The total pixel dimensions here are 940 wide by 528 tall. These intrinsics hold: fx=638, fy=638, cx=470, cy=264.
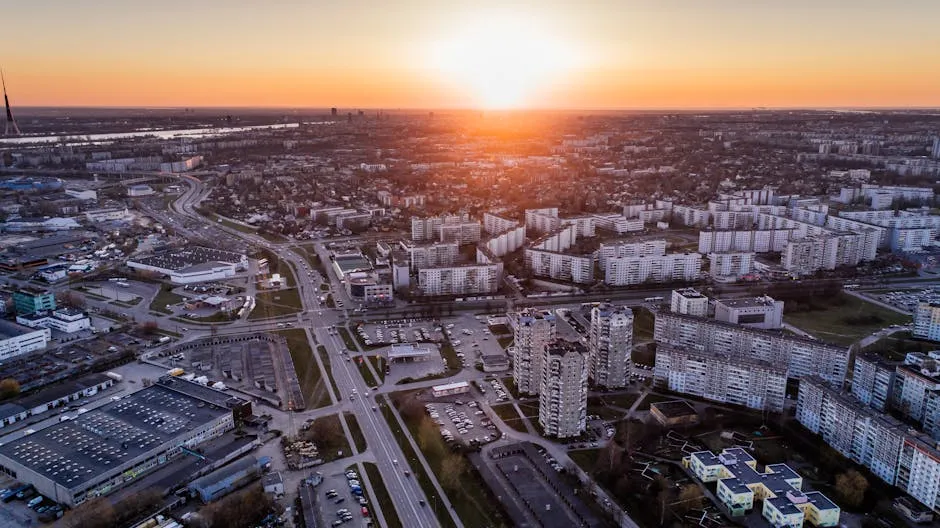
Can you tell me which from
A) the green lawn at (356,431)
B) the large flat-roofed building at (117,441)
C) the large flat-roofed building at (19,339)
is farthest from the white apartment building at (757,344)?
the large flat-roofed building at (19,339)

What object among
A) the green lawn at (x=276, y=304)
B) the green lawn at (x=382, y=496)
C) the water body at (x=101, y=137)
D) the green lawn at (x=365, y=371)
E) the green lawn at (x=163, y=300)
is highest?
the water body at (x=101, y=137)

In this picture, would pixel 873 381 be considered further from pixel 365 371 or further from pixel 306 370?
pixel 306 370

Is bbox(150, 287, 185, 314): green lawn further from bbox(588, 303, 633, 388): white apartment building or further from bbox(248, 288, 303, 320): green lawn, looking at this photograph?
bbox(588, 303, 633, 388): white apartment building

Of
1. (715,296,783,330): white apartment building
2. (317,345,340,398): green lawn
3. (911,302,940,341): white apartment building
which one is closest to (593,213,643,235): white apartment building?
(715,296,783,330): white apartment building

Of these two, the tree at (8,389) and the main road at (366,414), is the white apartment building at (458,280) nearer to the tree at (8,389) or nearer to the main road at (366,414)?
the main road at (366,414)

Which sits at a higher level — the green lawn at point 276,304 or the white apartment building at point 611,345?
the white apartment building at point 611,345

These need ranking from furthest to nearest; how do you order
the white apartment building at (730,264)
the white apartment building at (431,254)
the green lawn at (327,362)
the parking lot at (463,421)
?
the white apartment building at (431,254) < the white apartment building at (730,264) < the green lawn at (327,362) < the parking lot at (463,421)

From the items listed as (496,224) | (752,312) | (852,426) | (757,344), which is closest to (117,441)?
(852,426)

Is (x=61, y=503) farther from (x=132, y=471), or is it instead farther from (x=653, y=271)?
(x=653, y=271)
